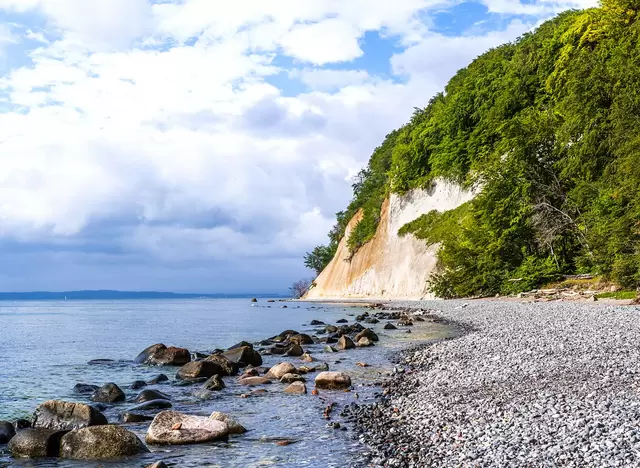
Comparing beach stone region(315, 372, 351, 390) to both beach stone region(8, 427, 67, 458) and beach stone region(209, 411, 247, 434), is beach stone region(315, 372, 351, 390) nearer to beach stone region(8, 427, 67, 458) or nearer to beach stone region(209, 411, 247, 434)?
beach stone region(209, 411, 247, 434)

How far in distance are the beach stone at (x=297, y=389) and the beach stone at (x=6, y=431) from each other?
602 centimetres

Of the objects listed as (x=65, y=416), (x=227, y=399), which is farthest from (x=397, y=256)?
(x=65, y=416)

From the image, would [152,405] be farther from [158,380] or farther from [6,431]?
[158,380]

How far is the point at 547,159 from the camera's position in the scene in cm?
4003

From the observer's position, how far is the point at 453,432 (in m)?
8.28

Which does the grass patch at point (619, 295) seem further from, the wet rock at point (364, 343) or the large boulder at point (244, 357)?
the large boulder at point (244, 357)

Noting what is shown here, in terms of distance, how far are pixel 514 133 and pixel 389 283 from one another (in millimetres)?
27693

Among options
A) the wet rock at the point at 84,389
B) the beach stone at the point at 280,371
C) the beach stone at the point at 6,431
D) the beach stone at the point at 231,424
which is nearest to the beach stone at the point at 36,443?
the beach stone at the point at 6,431

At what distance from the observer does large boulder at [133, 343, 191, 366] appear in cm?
2053

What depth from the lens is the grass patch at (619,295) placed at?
27.2 metres

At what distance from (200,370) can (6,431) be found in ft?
23.0

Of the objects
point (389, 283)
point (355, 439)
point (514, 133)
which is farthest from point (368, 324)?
point (389, 283)

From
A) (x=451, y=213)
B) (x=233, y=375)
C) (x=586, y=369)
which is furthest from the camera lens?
(x=451, y=213)

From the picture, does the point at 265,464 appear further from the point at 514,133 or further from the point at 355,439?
the point at 514,133
